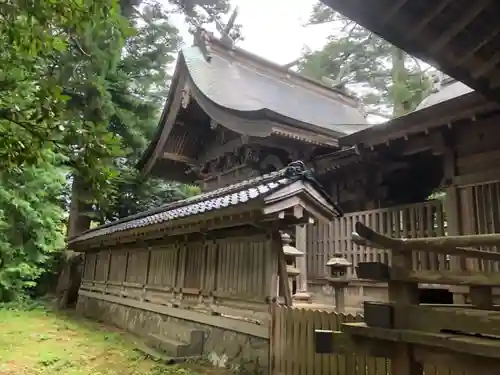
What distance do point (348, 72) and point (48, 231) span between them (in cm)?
1713

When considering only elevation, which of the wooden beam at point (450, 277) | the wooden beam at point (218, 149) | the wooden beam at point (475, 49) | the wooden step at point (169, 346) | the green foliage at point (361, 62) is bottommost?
the wooden step at point (169, 346)

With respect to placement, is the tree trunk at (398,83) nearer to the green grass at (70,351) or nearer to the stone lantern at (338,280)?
the stone lantern at (338,280)

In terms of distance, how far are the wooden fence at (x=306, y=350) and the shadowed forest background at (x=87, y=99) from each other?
116 inches

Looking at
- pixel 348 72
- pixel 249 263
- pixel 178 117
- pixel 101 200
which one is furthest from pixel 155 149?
pixel 348 72

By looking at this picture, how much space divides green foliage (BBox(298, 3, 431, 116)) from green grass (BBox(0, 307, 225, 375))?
1515 cm

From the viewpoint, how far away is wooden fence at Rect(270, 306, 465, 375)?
4883 mm

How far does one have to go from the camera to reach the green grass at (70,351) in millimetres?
7156

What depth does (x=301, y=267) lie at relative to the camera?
859cm

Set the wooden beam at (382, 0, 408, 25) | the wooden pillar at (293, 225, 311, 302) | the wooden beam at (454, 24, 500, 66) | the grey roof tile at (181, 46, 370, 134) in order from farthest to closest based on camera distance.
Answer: the grey roof tile at (181, 46, 370, 134) → the wooden pillar at (293, 225, 311, 302) → the wooden beam at (454, 24, 500, 66) → the wooden beam at (382, 0, 408, 25)

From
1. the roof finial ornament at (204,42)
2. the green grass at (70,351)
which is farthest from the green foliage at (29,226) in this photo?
the roof finial ornament at (204,42)

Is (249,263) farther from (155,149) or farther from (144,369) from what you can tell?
(155,149)

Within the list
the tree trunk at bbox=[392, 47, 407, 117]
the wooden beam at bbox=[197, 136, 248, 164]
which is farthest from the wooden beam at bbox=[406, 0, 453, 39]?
the tree trunk at bbox=[392, 47, 407, 117]

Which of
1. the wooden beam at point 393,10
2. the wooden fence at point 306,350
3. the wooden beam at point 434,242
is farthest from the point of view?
the wooden fence at point 306,350

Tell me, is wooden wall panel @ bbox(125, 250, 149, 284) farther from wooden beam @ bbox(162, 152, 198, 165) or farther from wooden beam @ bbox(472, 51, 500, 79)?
wooden beam @ bbox(472, 51, 500, 79)
